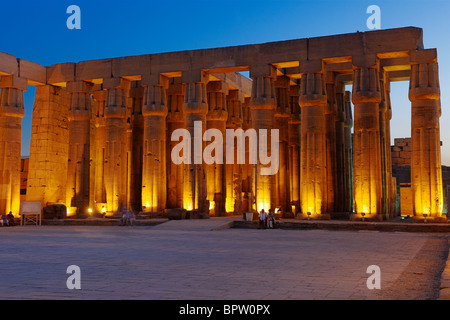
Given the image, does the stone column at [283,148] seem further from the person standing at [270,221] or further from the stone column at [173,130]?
the person standing at [270,221]

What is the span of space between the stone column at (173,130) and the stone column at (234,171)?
310 centimetres

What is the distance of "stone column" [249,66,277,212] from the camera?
1029 inches

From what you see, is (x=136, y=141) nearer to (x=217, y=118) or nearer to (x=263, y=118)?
(x=217, y=118)

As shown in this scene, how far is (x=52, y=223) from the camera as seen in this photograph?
1040 inches

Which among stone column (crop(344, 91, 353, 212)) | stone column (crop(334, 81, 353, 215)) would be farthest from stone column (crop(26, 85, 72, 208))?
stone column (crop(344, 91, 353, 212))

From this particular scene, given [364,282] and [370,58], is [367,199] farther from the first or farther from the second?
[364,282]

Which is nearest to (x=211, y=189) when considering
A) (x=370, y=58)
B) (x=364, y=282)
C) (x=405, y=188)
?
(x=370, y=58)

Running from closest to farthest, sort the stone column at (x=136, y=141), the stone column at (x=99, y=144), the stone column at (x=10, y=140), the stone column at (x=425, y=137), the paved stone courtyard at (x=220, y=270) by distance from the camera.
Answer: the paved stone courtyard at (x=220, y=270) → the stone column at (x=425, y=137) → the stone column at (x=10, y=140) → the stone column at (x=136, y=141) → the stone column at (x=99, y=144)

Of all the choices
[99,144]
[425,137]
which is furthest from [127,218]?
[425,137]

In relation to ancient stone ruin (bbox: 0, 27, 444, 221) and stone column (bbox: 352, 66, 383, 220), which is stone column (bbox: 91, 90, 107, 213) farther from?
stone column (bbox: 352, 66, 383, 220)

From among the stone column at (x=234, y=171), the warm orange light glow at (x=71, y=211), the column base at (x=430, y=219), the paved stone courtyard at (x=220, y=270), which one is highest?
the stone column at (x=234, y=171)

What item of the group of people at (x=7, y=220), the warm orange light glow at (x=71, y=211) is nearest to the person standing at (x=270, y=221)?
the warm orange light glow at (x=71, y=211)

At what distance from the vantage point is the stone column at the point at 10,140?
91.8ft
